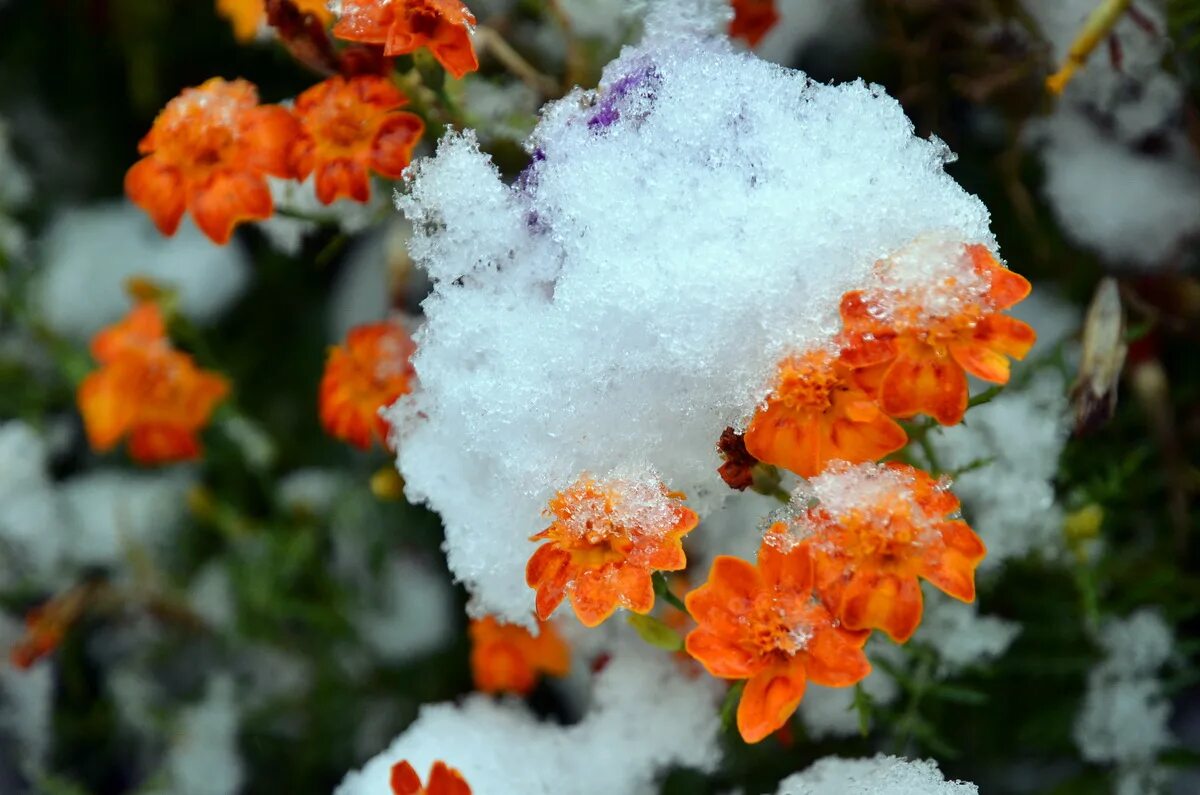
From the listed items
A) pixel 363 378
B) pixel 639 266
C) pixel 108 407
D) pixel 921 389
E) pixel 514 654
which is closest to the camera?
pixel 921 389

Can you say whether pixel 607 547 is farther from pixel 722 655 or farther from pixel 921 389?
pixel 921 389

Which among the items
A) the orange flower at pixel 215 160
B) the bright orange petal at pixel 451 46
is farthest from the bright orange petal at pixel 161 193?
the bright orange petal at pixel 451 46

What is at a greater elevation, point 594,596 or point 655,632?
point 594,596

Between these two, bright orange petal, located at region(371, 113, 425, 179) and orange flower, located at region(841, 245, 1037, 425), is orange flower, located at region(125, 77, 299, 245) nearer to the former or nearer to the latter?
bright orange petal, located at region(371, 113, 425, 179)

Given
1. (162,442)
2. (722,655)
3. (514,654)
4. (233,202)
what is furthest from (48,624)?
(722,655)

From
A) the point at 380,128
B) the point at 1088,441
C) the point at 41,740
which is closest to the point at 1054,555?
the point at 1088,441

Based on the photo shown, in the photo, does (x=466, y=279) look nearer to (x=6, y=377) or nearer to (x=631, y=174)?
(x=631, y=174)
